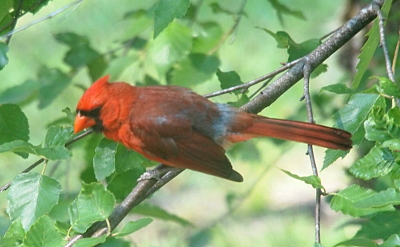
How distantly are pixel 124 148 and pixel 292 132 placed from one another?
67 centimetres

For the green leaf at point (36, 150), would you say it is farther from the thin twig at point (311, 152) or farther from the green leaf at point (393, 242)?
the green leaf at point (393, 242)

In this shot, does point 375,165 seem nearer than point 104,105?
Yes

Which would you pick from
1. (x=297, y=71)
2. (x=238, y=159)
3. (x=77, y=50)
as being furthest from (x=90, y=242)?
(x=238, y=159)

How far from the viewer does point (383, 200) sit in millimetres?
1611

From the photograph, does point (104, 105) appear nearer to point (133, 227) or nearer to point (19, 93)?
point (19, 93)

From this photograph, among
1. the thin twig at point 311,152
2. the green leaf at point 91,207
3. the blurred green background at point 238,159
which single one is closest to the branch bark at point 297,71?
the thin twig at point 311,152

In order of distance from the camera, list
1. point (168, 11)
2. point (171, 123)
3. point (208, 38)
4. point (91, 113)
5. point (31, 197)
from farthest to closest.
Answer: point (208, 38) < point (171, 123) < point (91, 113) < point (168, 11) < point (31, 197)

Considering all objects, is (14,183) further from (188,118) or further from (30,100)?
(30,100)

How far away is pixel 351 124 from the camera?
2070mm

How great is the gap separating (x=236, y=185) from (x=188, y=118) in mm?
2754

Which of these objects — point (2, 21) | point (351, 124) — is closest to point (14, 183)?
point (2, 21)

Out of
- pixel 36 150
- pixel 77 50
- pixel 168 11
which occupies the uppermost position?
pixel 77 50

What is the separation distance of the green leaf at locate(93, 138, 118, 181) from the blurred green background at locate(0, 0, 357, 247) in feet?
5.46

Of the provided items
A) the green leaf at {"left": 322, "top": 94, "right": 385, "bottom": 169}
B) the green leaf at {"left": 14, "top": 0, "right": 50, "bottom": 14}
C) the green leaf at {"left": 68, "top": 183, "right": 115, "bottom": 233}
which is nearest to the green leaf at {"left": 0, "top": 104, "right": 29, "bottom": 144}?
the green leaf at {"left": 14, "top": 0, "right": 50, "bottom": 14}
